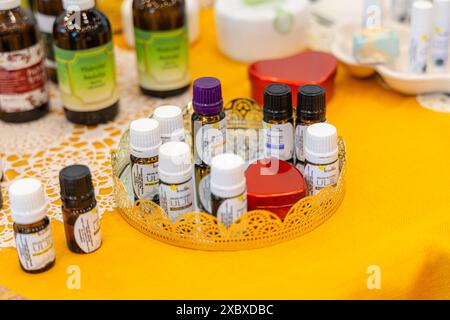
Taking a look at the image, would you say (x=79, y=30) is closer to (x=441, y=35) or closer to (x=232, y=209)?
(x=232, y=209)

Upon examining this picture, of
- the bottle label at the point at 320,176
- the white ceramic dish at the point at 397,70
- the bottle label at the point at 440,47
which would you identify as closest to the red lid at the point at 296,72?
the white ceramic dish at the point at 397,70

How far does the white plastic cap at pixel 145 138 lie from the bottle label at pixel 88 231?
86 millimetres

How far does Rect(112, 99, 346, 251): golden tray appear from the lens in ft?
2.64

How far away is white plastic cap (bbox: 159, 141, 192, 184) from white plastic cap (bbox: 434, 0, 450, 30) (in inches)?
20.2

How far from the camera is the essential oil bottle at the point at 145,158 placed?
0.83 metres

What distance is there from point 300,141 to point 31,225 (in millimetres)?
317

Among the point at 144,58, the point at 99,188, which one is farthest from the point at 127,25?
the point at 99,188

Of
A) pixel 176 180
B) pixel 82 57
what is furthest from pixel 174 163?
pixel 82 57

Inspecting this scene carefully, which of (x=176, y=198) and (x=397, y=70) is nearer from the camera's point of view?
(x=176, y=198)

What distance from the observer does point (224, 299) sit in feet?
2.53

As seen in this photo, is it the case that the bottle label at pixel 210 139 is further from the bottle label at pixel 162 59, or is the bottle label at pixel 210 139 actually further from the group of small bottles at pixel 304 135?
the bottle label at pixel 162 59

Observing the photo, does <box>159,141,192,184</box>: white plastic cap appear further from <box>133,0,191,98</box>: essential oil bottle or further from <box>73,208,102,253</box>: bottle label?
<box>133,0,191,98</box>: essential oil bottle

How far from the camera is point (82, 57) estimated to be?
1038mm

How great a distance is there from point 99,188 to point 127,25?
1.42ft
